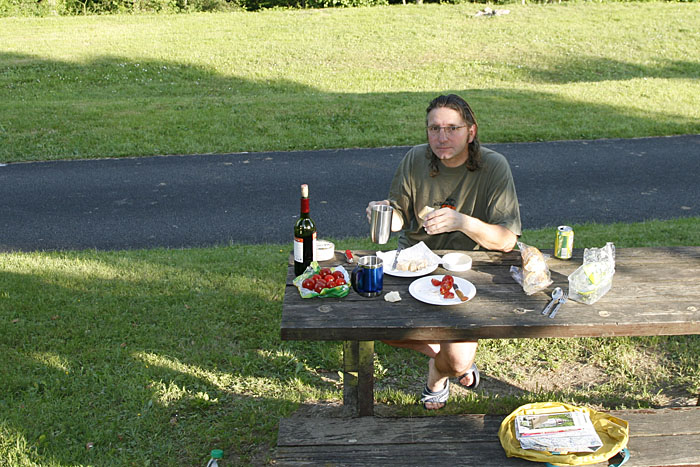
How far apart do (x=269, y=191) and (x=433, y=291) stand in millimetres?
5081

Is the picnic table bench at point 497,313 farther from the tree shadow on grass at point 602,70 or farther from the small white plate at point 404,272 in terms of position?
the tree shadow on grass at point 602,70

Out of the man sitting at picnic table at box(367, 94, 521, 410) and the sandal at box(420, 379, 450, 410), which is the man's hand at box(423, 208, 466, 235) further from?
the sandal at box(420, 379, 450, 410)

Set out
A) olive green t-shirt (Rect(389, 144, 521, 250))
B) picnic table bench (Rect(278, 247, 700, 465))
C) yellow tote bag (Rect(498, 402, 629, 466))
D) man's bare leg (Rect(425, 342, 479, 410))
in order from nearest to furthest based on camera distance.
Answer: yellow tote bag (Rect(498, 402, 629, 466)) → picnic table bench (Rect(278, 247, 700, 465)) → man's bare leg (Rect(425, 342, 479, 410)) → olive green t-shirt (Rect(389, 144, 521, 250))

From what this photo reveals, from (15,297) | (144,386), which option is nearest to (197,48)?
(15,297)

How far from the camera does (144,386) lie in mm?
3812

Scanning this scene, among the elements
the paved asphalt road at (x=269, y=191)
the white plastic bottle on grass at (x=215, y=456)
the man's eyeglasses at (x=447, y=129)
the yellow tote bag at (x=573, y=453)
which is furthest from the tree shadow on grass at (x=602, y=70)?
the white plastic bottle on grass at (x=215, y=456)

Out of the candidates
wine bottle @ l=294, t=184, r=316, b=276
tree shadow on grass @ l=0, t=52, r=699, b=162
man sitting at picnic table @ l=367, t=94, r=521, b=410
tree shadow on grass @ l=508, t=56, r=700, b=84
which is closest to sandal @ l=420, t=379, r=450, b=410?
man sitting at picnic table @ l=367, t=94, r=521, b=410

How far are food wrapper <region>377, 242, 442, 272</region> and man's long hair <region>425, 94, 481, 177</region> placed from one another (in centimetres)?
57

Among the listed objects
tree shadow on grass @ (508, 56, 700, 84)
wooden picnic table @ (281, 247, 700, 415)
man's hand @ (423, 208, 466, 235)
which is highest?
tree shadow on grass @ (508, 56, 700, 84)

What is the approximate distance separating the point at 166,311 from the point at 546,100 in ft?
29.4

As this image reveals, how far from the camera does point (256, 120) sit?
10586 mm

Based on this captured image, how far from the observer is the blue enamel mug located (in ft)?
9.37

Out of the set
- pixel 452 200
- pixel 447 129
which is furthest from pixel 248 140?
pixel 447 129

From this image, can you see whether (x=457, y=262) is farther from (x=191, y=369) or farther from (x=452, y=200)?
(x=191, y=369)
